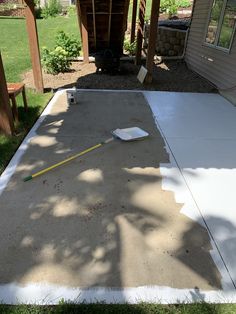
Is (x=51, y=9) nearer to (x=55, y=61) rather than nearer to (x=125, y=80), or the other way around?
(x=55, y=61)

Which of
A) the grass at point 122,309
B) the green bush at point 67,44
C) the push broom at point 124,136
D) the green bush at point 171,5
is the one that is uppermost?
the green bush at point 171,5

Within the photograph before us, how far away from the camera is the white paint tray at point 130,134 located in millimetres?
3828

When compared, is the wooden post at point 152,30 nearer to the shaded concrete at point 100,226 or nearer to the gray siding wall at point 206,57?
the gray siding wall at point 206,57

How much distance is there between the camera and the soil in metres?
6.25

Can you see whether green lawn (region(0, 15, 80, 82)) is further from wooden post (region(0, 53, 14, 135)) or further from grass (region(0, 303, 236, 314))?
grass (region(0, 303, 236, 314))

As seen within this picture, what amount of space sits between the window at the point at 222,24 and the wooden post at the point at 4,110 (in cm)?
450

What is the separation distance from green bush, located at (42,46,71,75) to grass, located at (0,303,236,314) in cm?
608

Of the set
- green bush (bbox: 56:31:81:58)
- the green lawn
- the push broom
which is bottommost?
the green lawn

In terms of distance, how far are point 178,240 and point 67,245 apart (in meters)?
0.87

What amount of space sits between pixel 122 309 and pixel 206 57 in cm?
656

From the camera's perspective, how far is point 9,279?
1.92 m

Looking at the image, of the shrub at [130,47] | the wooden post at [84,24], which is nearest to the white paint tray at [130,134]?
the wooden post at [84,24]

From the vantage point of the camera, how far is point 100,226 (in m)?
2.40

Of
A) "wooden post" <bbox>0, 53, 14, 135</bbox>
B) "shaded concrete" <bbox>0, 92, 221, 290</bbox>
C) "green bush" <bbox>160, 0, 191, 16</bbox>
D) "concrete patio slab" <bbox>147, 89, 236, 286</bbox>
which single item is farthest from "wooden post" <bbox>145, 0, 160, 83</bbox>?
"green bush" <bbox>160, 0, 191, 16</bbox>
